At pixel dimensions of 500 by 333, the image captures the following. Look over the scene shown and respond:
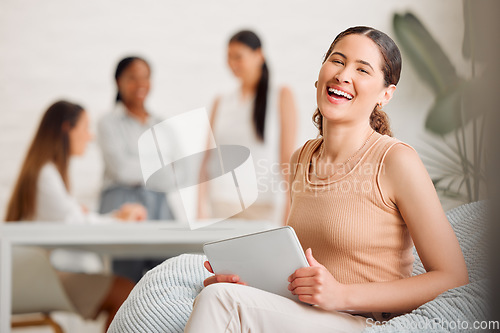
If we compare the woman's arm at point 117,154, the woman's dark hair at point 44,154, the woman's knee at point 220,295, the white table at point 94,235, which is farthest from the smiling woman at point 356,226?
the woman's arm at point 117,154

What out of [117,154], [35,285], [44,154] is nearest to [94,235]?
[35,285]

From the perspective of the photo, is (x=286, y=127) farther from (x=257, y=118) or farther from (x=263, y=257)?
(x=263, y=257)

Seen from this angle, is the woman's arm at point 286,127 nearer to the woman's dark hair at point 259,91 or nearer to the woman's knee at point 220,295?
the woman's dark hair at point 259,91

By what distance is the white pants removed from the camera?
30.9 inches

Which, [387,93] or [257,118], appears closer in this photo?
[387,93]

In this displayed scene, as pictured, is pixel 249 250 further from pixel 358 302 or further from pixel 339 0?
pixel 339 0

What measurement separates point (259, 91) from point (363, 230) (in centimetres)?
169

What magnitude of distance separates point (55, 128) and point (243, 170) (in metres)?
1.11

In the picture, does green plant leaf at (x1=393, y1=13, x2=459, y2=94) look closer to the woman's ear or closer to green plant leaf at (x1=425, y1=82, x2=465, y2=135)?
green plant leaf at (x1=425, y1=82, x2=465, y2=135)

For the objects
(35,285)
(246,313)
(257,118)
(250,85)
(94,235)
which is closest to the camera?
(246,313)

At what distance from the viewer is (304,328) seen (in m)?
0.81

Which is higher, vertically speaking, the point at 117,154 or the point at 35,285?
the point at 117,154

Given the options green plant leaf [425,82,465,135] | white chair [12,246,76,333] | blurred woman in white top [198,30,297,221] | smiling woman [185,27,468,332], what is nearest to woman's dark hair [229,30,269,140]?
blurred woman in white top [198,30,297,221]

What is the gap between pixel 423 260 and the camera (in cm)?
86
